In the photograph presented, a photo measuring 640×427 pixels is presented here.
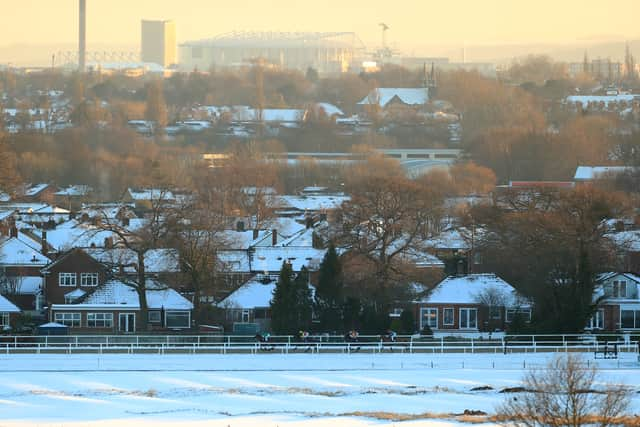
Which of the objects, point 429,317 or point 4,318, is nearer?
point 429,317

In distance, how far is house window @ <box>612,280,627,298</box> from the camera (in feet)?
140

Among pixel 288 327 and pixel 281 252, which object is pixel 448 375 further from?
pixel 281 252

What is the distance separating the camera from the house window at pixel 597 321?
4163cm

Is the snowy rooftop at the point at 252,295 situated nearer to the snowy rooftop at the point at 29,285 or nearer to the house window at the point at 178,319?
the house window at the point at 178,319

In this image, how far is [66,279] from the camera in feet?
147

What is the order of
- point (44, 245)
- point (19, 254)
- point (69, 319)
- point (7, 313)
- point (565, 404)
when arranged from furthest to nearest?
point (44, 245) → point (19, 254) → point (7, 313) → point (69, 319) → point (565, 404)

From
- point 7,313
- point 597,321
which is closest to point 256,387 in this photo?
point 7,313

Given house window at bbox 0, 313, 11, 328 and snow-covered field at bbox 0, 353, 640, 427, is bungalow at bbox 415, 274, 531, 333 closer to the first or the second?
snow-covered field at bbox 0, 353, 640, 427

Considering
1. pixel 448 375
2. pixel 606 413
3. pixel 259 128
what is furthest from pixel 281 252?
pixel 259 128

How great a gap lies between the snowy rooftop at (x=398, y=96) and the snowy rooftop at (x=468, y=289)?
350 feet

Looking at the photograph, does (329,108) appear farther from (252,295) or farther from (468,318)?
(468,318)

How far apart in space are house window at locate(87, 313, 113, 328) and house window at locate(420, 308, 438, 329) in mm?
7211

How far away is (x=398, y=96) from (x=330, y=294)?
374 ft

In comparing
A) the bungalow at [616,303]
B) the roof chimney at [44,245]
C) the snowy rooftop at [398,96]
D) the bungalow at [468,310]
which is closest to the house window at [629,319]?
the bungalow at [616,303]
